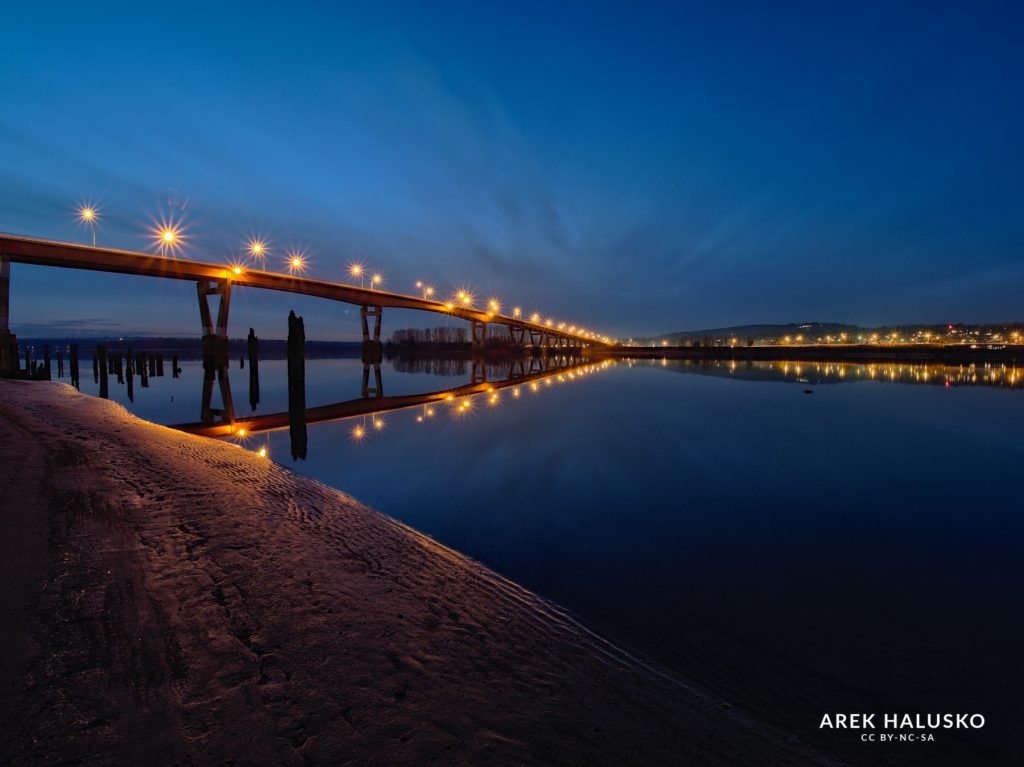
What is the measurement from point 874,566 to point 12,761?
8.43 metres

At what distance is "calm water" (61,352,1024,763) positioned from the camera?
13.0 feet

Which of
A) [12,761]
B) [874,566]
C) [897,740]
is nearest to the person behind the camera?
[12,761]

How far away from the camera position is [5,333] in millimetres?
33125

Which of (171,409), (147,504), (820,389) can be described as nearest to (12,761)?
(147,504)

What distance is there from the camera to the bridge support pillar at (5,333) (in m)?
31.2

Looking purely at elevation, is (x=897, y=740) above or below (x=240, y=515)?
below

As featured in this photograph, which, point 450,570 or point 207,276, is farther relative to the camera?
point 207,276

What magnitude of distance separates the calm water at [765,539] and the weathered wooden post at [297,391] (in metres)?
0.53

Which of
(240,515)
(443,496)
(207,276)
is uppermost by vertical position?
(207,276)

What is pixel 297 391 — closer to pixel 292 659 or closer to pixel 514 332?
pixel 292 659

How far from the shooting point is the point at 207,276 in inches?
1901

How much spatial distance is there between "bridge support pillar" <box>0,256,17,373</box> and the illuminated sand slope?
38.0 meters

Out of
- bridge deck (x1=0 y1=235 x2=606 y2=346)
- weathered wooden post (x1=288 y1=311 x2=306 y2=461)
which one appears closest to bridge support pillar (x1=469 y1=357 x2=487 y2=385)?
bridge deck (x1=0 y1=235 x2=606 y2=346)

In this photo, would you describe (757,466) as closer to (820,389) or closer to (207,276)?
(820,389)
